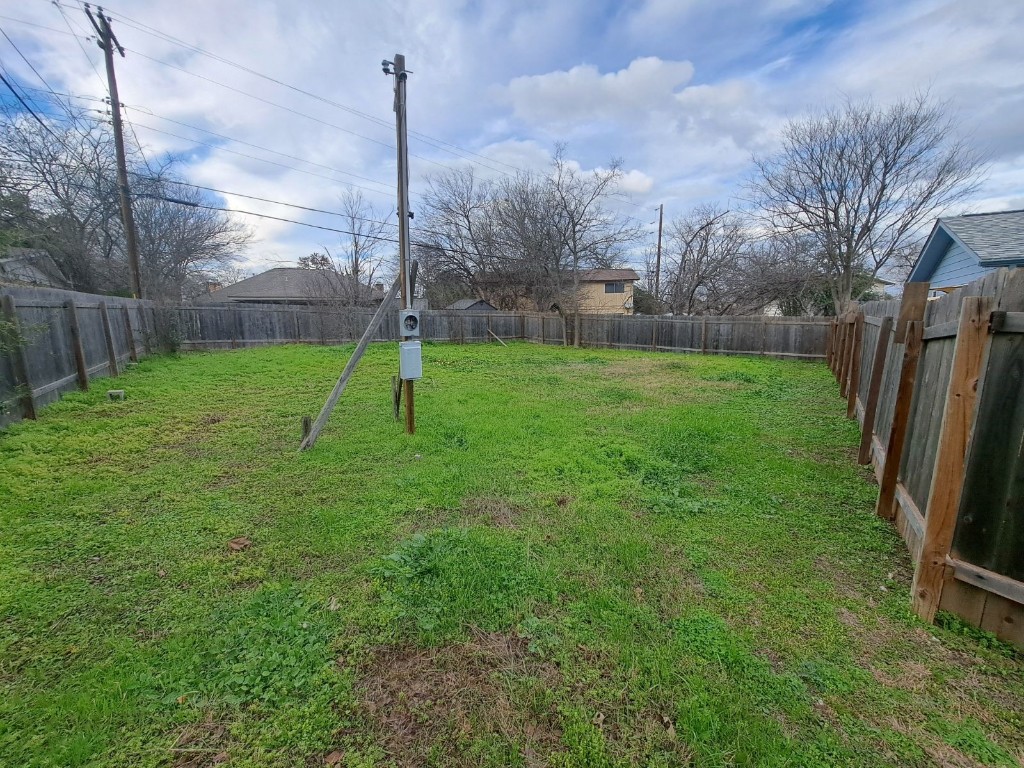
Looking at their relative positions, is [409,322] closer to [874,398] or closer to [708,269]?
[874,398]

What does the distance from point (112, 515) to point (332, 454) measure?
1.71m

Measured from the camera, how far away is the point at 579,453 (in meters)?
4.48

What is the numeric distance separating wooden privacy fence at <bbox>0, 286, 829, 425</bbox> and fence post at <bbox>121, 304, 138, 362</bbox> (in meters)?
0.02

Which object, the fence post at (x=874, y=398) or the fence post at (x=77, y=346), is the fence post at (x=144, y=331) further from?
the fence post at (x=874, y=398)

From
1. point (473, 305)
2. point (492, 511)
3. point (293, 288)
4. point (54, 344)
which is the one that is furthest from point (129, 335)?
point (293, 288)

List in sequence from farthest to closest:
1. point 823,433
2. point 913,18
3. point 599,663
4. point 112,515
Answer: point 913,18 → point 823,433 → point 112,515 → point 599,663

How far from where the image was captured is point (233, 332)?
1521 cm

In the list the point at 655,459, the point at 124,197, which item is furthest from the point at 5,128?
the point at 655,459

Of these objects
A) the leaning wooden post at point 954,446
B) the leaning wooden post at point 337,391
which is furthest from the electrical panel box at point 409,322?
the leaning wooden post at point 954,446

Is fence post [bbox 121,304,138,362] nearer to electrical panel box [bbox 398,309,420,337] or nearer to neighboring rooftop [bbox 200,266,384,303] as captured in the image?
electrical panel box [bbox 398,309,420,337]

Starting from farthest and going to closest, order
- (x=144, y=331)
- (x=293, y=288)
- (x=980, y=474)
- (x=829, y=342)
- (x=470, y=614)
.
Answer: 1. (x=293, y=288)
2. (x=829, y=342)
3. (x=144, y=331)
4. (x=470, y=614)
5. (x=980, y=474)

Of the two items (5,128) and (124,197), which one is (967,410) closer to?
(124,197)

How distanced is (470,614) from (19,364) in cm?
662

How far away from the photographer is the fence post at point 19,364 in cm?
498
